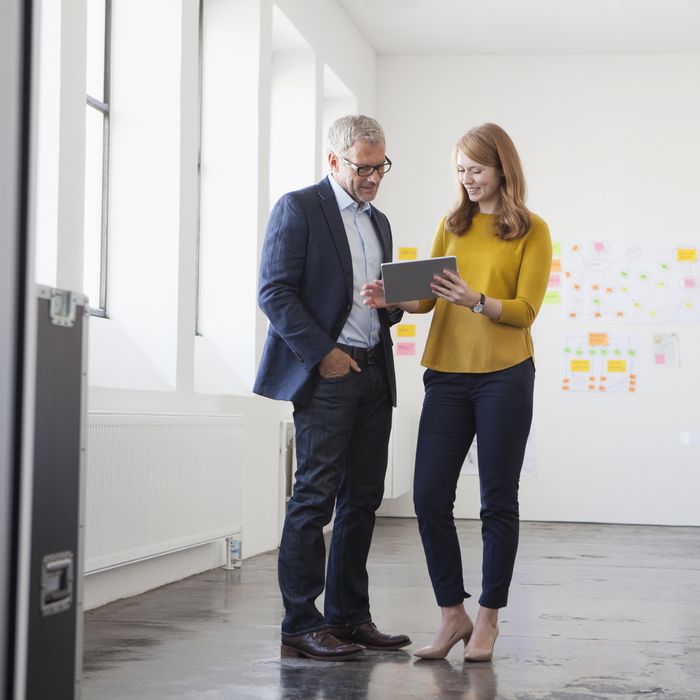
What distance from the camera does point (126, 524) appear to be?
346 centimetres

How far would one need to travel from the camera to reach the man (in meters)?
2.72

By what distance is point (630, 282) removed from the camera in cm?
675

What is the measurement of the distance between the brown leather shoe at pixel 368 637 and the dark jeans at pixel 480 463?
196 millimetres

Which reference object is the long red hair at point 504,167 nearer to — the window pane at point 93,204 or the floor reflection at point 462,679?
the floor reflection at point 462,679

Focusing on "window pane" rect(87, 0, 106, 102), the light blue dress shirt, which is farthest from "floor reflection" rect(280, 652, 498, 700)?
"window pane" rect(87, 0, 106, 102)

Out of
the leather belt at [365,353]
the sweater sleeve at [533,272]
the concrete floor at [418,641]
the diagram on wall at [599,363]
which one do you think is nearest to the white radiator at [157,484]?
the concrete floor at [418,641]

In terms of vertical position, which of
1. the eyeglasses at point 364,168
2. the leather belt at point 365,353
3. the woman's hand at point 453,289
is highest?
the eyeglasses at point 364,168

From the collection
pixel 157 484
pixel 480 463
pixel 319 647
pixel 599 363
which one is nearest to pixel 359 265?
pixel 480 463

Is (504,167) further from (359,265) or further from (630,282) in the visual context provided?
(630,282)

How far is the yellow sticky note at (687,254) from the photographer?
6727 mm

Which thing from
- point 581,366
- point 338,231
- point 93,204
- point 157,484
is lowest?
point 157,484

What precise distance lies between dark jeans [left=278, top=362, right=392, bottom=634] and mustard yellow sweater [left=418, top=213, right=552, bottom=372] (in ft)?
0.69

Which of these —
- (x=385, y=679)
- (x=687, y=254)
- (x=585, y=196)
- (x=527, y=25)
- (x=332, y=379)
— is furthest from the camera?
(x=585, y=196)

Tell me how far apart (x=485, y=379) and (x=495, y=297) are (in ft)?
0.72
